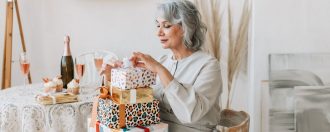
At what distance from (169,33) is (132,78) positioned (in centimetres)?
43

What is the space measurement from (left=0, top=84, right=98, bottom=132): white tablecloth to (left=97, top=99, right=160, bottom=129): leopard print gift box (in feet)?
1.46

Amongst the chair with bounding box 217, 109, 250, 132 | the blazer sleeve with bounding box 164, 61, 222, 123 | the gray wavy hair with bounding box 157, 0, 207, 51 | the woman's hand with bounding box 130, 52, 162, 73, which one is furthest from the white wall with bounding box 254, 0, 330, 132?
the woman's hand with bounding box 130, 52, 162, 73

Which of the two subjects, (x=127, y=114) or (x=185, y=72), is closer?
(x=127, y=114)

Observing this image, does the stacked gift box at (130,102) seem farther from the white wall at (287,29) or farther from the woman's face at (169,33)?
the white wall at (287,29)

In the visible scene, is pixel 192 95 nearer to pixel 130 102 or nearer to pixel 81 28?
pixel 130 102

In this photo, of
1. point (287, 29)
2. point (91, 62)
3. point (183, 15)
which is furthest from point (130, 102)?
point (91, 62)

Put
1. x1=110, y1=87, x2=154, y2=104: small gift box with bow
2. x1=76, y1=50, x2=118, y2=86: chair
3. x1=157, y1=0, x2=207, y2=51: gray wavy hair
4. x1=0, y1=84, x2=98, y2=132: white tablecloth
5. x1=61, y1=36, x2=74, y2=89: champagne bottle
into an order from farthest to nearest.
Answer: x1=76, y1=50, x2=118, y2=86: chair, x1=61, y1=36, x2=74, y2=89: champagne bottle, x1=0, y1=84, x2=98, y2=132: white tablecloth, x1=157, y1=0, x2=207, y2=51: gray wavy hair, x1=110, y1=87, x2=154, y2=104: small gift box with bow

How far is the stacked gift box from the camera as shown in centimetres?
152

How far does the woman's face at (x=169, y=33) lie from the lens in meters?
1.86

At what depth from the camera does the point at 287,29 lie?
2.57 meters

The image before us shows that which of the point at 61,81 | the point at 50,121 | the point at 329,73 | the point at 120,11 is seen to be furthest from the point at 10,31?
the point at 329,73

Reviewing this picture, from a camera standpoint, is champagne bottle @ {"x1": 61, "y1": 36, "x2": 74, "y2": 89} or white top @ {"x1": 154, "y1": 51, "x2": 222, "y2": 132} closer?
white top @ {"x1": 154, "y1": 51, "x2": 222, "y2": 132}

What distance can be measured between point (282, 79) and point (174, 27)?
110cm

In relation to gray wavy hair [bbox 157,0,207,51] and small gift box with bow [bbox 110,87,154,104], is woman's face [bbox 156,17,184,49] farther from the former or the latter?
small gift box with bow [bbox 110,87,154,104]
